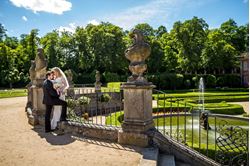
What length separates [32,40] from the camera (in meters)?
49.6

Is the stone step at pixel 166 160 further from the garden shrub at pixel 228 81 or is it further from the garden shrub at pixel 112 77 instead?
the garden shrub at pixel 228 81

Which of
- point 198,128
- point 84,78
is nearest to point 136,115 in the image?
point 198,128

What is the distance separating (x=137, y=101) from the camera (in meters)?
6.24

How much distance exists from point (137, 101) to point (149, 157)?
148cm

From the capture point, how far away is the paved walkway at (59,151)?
17.0 ft

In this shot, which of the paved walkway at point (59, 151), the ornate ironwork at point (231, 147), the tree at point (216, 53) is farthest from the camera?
the tree at point (216, 53)

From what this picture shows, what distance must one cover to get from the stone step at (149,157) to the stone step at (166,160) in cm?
18

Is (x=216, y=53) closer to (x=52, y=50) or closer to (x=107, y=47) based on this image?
(x=107, y=47)

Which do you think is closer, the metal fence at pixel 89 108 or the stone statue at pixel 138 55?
the stone statue at pixel 138 55

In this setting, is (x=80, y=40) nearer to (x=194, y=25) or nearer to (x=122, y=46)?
(x=122, y=46)

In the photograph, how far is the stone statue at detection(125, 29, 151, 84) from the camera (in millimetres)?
6262

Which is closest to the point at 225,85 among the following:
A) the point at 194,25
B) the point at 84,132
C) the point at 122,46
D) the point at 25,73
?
the point at 194,25

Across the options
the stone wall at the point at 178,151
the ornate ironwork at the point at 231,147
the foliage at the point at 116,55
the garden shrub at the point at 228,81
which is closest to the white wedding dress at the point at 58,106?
the stone wall at the point at 178,151

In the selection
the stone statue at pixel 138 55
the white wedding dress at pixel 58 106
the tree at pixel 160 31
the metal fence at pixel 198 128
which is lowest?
the metal fence at pixel 198 128
